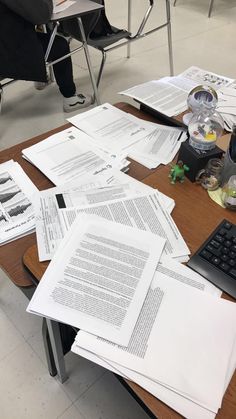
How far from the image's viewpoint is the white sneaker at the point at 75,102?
229 centimetres

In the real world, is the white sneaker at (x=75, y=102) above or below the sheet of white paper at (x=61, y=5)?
below

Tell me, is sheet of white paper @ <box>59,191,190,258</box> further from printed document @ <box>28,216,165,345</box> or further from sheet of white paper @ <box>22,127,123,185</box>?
sheet of white paper @ <box>22,127,123,185</box>

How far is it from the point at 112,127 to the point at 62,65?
1305mm

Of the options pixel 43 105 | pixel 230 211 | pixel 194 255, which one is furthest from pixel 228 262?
pixel 43 105

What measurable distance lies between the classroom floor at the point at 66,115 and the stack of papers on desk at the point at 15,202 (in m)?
0.59

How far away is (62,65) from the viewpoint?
2154mm

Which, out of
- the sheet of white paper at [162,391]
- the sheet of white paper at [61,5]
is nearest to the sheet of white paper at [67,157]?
the sheet of white paper at [162,391]

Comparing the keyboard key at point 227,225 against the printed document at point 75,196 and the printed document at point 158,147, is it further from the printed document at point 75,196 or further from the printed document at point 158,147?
the printed document at point 158,147

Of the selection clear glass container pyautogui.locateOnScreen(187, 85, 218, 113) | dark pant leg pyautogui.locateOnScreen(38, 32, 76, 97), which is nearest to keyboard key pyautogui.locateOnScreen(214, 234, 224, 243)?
clear glass container pyautogui.locateOnScreen(187, 85, 218, 113)

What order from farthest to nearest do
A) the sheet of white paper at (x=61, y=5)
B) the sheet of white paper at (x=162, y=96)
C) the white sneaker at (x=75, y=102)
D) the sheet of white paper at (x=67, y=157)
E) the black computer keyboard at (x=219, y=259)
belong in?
the white sneaker at (x=75, y=102) → the sheet of white paper at (x=61, y=5) → the sheet of white paper at (x=162, y=96) → the sheet of white paper at (x=67, y=157) → the black computer keyboard at (x=219, y=259)

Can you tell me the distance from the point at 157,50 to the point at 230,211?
2809 millimetres

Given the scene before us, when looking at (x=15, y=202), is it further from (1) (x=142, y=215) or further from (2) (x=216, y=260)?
(2) (x=216, y=260)

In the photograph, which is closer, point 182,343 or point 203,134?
point 182,343

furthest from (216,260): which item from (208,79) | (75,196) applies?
(208,79)
